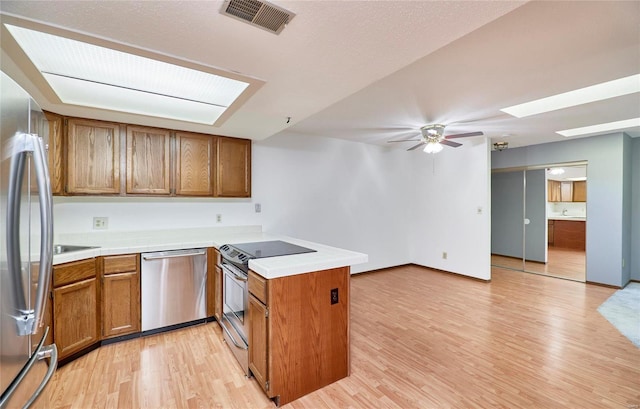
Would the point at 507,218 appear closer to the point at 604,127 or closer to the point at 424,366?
the point at 604,127

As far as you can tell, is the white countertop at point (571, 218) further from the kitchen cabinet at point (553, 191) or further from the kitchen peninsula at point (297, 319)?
the kitchen peninsula at point (297, 319)

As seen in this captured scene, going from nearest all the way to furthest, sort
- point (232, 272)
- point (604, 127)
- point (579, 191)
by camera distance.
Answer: point (232, 272)
point (604, 127)
point (579, 191)

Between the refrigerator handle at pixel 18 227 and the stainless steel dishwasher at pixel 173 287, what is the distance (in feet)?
5.01

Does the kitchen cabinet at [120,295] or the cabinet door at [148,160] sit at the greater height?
the cabinet door at [148,160]

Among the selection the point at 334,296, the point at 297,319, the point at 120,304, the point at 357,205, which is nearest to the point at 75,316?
the point at 120,304

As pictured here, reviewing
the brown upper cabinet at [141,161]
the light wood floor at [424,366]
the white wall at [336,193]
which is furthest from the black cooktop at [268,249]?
the white wall at [336,193]

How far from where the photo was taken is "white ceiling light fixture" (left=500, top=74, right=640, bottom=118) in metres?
2.61

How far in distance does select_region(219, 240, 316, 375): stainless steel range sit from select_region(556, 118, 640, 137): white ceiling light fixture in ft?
14.9

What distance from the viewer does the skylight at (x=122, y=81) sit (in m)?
1.57

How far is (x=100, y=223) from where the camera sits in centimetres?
295

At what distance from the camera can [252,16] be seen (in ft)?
3.97

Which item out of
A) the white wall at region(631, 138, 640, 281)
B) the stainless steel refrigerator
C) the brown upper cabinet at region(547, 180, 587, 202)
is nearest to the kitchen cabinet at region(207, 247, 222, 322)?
the stainless steel refrigerator

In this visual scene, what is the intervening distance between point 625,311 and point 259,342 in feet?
14.4

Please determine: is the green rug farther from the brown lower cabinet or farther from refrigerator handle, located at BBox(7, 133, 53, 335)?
refrigerator handle, located at BBox(7, 133, 53, 335)
